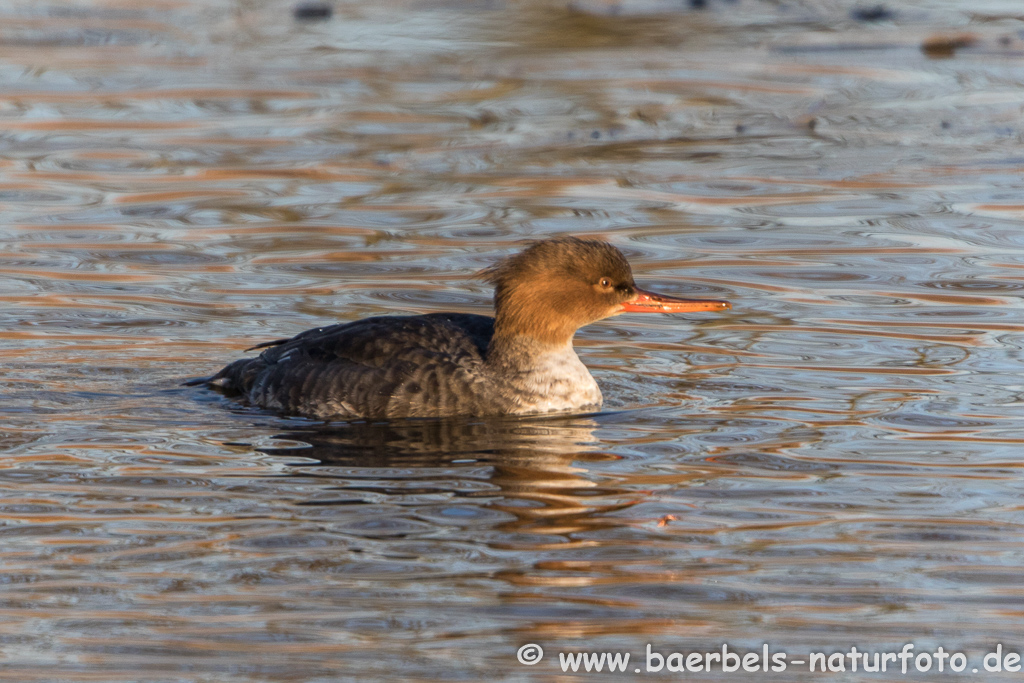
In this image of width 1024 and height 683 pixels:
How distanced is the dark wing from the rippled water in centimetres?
25

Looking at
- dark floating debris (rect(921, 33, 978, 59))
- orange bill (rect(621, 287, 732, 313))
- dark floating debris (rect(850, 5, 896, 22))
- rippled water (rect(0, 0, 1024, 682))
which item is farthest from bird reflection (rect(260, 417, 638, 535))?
dark floating debris (rect(850, 5, 896, 22))

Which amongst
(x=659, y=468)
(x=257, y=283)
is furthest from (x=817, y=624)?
(x=257, y=283)

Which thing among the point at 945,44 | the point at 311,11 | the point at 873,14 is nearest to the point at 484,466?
the point at 945,44

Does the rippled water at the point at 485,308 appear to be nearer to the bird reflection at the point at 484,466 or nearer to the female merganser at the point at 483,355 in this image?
the bird reflection at the point at 484,466

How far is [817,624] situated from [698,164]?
25.1 feet

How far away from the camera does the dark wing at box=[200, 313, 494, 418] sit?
7.44 meters

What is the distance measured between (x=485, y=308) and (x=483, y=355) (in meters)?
1.77

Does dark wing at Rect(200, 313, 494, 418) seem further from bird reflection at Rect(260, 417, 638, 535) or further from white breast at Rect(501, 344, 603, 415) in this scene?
white breast at Rect(501, 344, 603, 415)

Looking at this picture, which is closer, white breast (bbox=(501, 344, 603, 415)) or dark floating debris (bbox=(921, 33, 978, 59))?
white breast (bbox=(501, 344, 603, 415))

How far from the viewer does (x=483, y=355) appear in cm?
761

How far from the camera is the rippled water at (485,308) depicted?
5.05 metres

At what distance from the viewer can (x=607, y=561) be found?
5457 millimetres

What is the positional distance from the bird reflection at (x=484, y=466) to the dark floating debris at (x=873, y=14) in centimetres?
1124

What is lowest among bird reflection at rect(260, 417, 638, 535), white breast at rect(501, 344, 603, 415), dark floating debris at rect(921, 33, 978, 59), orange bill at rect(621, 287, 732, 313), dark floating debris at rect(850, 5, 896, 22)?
bird reflection at rect(260, 417, 638, 535)
